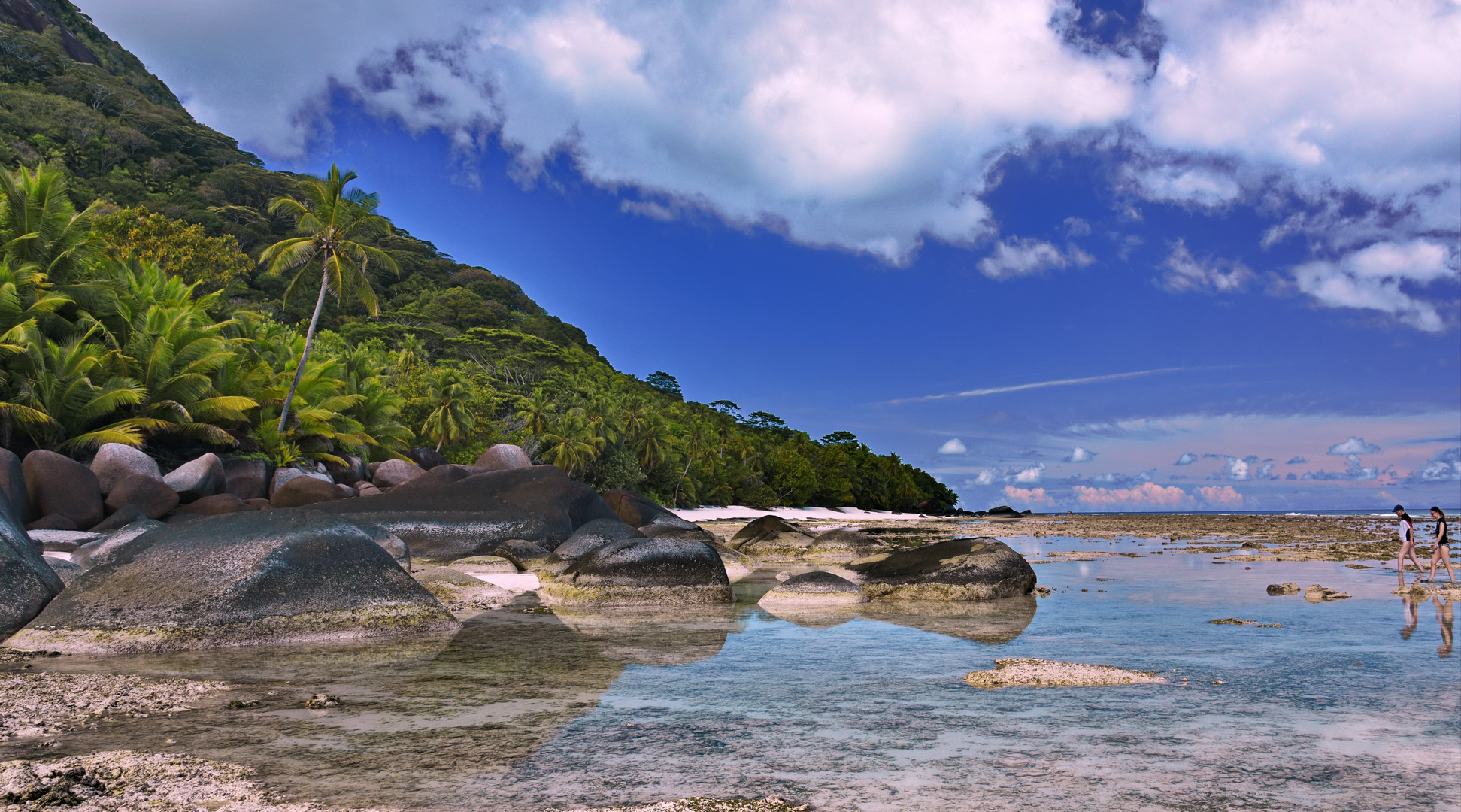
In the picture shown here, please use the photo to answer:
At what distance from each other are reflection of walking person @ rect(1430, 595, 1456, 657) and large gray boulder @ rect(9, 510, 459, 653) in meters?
12.3

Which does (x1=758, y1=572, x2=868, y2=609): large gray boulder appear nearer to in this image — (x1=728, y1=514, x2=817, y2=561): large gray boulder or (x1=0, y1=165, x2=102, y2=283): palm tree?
(x1=728, y1=514, x2=817, y2=561): large gray boulder

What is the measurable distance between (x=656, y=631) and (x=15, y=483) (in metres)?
18.8

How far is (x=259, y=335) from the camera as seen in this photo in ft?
128

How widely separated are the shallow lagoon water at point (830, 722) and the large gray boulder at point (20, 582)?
197 centimetres

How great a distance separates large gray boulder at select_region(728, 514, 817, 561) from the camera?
1142 inches

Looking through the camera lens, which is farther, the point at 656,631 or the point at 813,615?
the point at 813,615

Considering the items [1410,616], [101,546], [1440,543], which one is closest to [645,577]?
[101,546]

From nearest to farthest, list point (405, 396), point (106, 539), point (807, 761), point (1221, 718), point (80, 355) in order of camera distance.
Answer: point (807, 761) < point (1221, 718) < point (106, 539) < point (80, 355) < point (405, 396)

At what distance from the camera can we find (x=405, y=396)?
57.7 metres

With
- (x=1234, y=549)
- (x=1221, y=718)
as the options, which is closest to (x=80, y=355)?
(x=1221, y=718)

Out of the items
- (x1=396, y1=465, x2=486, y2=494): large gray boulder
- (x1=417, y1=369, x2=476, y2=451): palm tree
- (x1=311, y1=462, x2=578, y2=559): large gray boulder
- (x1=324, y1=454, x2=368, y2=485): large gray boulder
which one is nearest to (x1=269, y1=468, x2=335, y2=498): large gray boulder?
(x1=324, y1=454, x2=368, y2=485): large gray boulder

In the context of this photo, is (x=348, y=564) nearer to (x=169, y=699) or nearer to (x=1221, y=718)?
(x=169, y=699)

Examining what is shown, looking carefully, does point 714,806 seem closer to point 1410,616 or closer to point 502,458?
point 1410,616

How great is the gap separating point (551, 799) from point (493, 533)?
17985 millimetres
